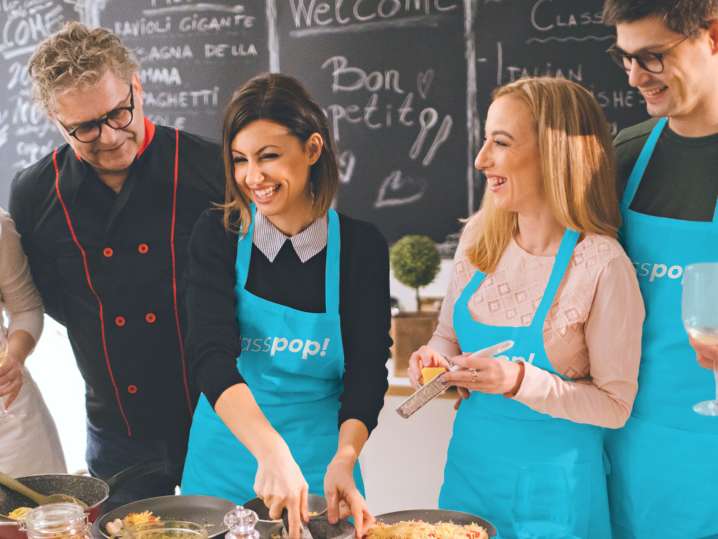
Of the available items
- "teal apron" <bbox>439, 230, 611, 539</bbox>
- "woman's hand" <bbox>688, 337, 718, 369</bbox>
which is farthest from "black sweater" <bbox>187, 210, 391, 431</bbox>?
"woman's hand" <bbox>688, 337, 718, 369</bbox>

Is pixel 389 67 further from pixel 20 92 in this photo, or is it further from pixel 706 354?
pixel 706 354

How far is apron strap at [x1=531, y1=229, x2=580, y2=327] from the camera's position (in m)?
1.65

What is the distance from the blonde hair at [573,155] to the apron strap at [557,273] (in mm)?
27

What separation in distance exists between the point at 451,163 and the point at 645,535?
1.89m

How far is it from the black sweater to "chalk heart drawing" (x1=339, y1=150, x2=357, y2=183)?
171cm

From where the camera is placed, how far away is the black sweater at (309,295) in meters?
1.62

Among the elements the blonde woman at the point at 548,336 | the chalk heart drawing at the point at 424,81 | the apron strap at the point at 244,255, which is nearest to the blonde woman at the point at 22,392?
the apron strap at the point at 244,255

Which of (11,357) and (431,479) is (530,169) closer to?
(11,357)

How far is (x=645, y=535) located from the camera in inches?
66.9

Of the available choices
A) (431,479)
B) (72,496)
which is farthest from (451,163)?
(72,496)

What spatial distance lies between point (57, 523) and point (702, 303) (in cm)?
102

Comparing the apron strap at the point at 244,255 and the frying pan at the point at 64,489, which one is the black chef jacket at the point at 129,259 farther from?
the frying pan at the point at 64,489

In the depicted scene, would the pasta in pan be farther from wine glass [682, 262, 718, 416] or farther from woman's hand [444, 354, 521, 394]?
wine glass [682, 262, 718, 416]

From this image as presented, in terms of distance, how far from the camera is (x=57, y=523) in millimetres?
1197
